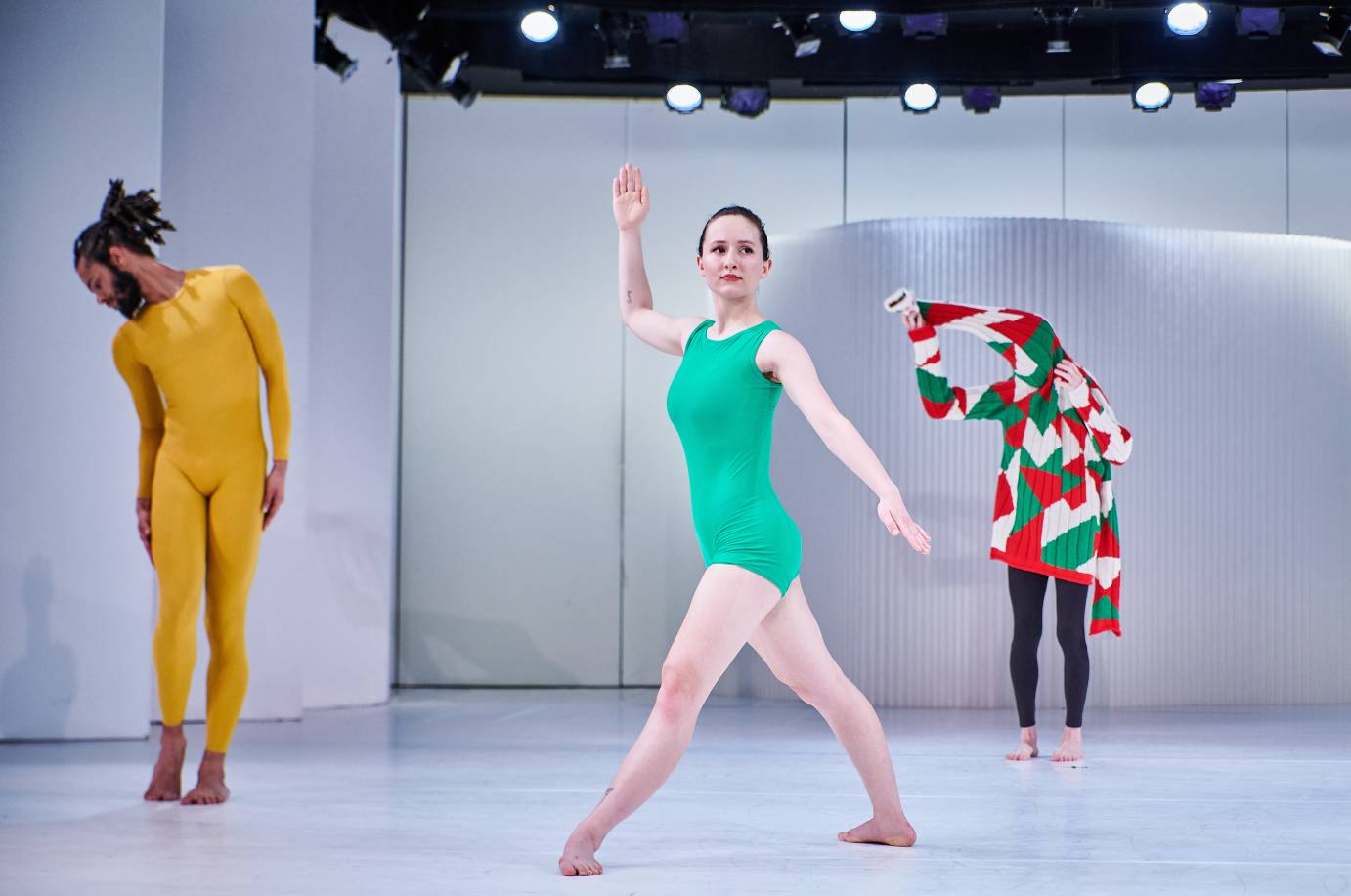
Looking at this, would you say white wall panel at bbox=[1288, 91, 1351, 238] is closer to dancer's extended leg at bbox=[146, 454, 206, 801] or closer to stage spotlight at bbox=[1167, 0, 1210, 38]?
stage spotlight at bbox=[1167, 0, 1210, 38]

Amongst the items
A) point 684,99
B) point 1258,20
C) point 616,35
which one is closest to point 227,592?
point 616,35

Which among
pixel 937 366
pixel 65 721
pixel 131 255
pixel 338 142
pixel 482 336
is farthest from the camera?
pixel 482 336

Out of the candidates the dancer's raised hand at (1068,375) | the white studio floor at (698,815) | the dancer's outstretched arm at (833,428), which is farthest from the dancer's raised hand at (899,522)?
the dancer's raised hand at (1068,375)

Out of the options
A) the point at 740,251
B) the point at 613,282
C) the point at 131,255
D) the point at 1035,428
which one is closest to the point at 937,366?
the point at 1035,428

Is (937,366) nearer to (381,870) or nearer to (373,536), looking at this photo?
(381,870)

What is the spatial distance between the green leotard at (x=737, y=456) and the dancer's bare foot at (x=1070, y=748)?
211 centimetres

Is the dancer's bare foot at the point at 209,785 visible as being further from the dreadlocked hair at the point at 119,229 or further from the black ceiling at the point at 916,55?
the black ceiling at the point at 916,55

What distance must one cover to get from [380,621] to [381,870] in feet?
12.8

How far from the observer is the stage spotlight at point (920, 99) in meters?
7.20

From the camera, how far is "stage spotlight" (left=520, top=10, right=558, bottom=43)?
21.4 feet

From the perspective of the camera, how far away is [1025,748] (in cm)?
467

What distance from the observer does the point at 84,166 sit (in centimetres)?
515

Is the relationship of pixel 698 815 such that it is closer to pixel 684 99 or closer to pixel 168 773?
pixel 168 773

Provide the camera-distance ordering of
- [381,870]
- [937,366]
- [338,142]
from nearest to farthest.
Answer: [381,870] → [937,366] → [338,142]
